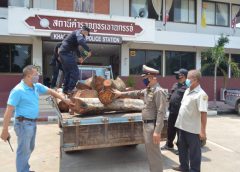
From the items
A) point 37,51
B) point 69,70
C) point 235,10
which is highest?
point 235,10

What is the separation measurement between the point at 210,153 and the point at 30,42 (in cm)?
1033

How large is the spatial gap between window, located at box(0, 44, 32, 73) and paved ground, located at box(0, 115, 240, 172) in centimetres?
697

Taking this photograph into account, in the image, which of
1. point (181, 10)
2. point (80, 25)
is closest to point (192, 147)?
point (80, 25)

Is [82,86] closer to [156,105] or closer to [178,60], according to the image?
[156,105]

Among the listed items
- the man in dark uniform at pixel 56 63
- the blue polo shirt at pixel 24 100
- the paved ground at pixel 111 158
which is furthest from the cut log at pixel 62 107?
the man in dark uniform at pixel 56 63

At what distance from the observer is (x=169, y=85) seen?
1627 cm

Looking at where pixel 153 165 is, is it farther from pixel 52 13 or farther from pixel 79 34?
pixel 52 13

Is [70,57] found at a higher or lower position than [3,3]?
lower

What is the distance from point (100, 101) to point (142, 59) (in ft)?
37.5

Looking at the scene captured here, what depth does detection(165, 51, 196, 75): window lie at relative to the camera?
1716 centimetres

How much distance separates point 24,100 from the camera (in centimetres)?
445

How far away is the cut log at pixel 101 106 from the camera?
5098mm

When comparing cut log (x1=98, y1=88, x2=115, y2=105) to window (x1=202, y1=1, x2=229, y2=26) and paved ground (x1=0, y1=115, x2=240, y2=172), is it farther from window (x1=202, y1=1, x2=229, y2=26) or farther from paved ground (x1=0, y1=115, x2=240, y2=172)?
window (x1=202, y1=1, x2=229, y2=26)

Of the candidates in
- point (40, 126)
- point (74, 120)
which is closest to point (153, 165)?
point (74, 120)
